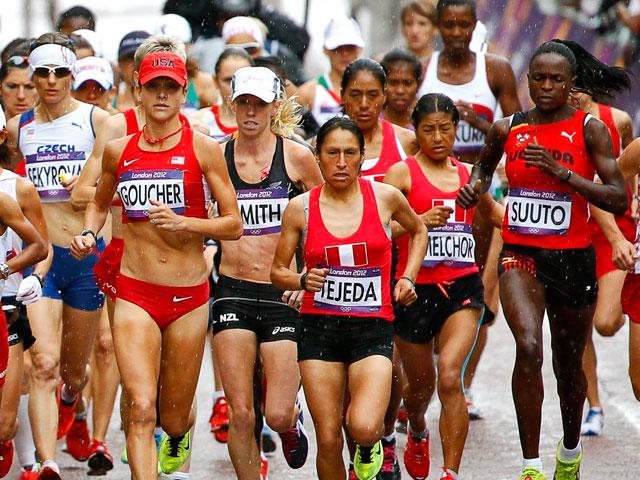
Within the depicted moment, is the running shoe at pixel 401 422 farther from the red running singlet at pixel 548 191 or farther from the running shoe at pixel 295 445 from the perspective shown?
the red running singlet at pixel 548 191

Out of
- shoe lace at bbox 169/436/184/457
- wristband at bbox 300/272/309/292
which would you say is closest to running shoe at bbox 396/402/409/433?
shoe lace at bbox 169/436/184/457

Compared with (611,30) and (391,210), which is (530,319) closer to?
(391,210)

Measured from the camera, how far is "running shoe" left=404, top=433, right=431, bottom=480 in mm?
10047

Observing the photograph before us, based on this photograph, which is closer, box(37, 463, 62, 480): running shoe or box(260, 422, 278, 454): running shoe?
box(37, 463, 62, 480): running shoe

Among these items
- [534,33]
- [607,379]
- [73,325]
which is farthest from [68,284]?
[534,33]

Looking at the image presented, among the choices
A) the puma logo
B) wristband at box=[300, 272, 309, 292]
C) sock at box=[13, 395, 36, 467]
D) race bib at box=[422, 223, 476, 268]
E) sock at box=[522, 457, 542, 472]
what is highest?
the puma logo

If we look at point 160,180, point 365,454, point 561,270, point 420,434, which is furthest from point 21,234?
point 561,270

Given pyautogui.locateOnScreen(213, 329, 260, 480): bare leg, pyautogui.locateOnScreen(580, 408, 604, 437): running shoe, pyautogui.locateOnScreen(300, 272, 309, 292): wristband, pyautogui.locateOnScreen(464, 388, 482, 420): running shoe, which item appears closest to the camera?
pyautogui.locateOnScreen(300, 272, 309, 292): wristband

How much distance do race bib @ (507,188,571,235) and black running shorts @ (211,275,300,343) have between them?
137 centimetres

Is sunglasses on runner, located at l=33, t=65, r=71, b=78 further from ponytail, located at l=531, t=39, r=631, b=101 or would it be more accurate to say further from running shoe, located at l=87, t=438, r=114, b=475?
ponytail, located at l=531, t=39, r=631, b=101

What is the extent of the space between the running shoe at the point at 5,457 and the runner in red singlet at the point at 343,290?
2.15m

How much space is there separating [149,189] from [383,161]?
6.80 ft

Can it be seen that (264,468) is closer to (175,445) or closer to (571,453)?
(175,445)

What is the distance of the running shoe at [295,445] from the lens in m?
9.88
